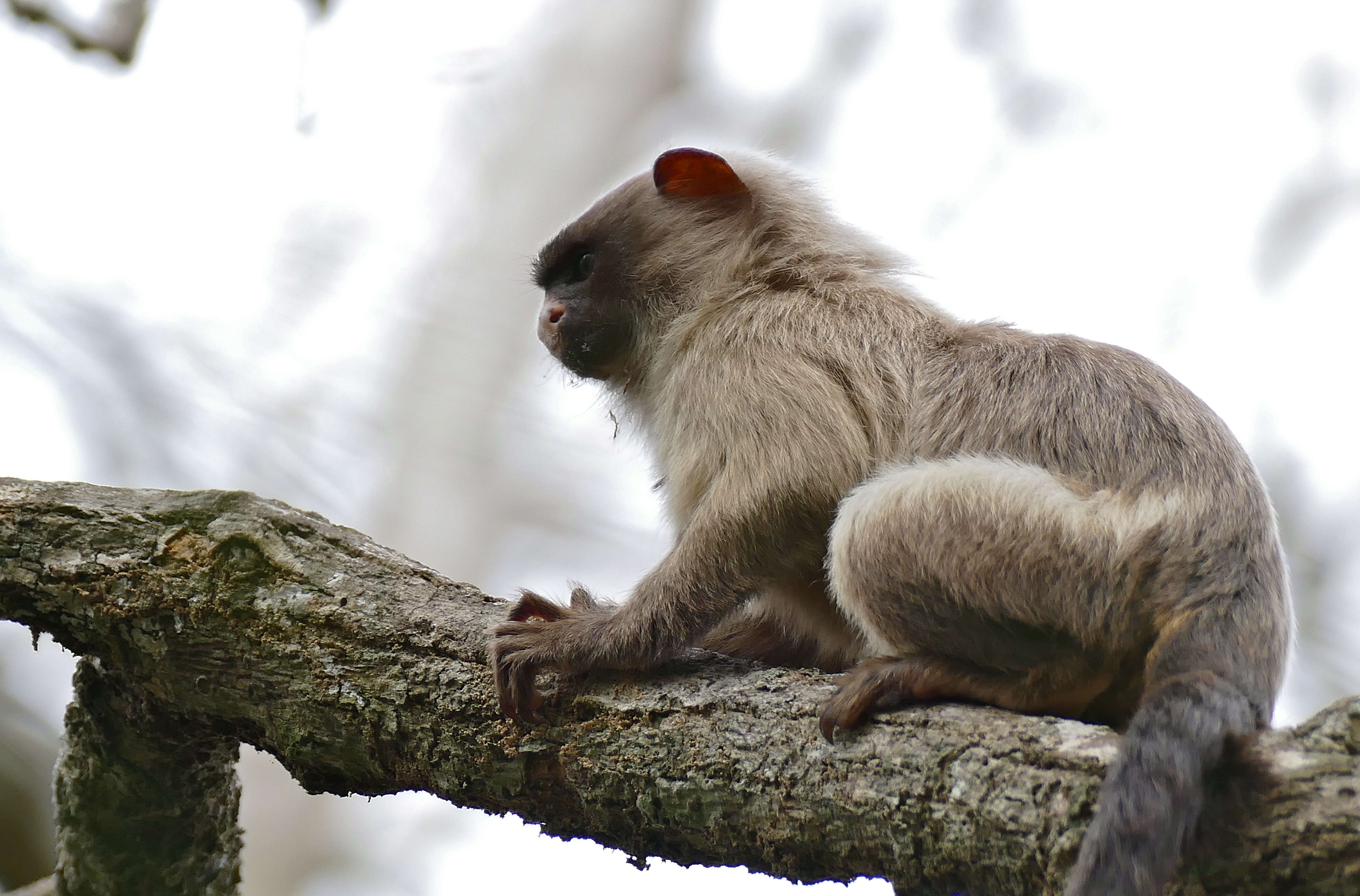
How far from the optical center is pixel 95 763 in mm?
3531

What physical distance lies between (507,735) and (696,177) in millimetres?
2424

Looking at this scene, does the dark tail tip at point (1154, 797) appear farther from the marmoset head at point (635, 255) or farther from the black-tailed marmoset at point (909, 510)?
the marmoset head at point (635, 255)

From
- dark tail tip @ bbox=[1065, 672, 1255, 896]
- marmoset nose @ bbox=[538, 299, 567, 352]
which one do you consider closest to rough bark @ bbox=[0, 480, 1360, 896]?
dark tail tip @ bbox=[1065, 672, 1255, 896]

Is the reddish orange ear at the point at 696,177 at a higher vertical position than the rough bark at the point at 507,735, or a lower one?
higher

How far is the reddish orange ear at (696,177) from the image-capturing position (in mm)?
4262

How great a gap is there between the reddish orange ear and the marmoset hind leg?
71.0 inches

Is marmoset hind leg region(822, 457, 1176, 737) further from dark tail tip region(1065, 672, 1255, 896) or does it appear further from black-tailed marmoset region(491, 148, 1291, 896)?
dark tail tip region(1065, 672, 1255, 896)

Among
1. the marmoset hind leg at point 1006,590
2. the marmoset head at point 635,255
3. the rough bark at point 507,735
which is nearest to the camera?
the rough bark at point 507,735

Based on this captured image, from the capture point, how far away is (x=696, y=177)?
432cm

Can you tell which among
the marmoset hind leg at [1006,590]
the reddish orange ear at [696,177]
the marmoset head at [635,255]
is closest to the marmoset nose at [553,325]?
the marmoset head at [635,255]

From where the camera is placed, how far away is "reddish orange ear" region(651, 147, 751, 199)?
426cm

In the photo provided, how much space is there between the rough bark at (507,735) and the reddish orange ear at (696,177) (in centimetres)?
188

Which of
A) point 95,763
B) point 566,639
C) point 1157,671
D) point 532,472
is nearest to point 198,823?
point 95,763

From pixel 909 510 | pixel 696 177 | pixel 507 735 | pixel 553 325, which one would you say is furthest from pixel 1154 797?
pixel 696 177
